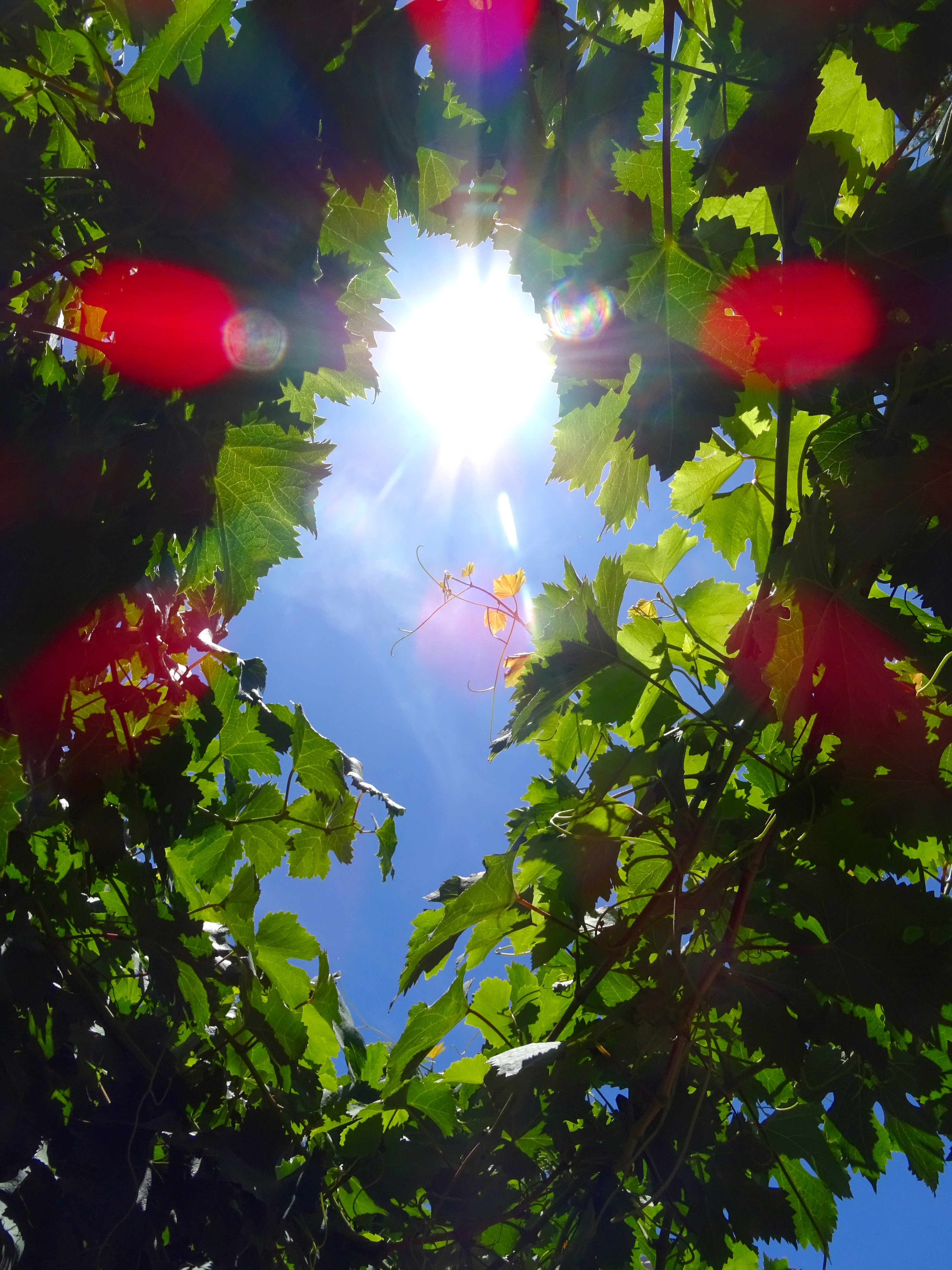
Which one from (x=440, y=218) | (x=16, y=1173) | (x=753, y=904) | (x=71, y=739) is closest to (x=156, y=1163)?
(x=16, y=1173)

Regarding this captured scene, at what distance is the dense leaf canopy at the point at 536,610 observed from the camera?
96cm

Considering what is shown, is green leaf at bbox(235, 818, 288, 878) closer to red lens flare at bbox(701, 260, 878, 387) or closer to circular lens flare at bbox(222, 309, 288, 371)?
circular lens flare at bbox(222, 309, 288, 371)

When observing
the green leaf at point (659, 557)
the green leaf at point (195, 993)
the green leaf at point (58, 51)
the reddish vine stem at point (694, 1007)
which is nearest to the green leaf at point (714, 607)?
the green leaf at point (659, 557)

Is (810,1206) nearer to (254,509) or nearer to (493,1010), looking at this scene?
(493,1010)

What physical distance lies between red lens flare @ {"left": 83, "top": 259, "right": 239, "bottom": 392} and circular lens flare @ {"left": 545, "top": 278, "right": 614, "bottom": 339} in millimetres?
442

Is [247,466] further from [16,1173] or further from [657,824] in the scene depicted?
[16,1173]

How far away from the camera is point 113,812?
1.19 meters

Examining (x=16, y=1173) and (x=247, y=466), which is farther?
(x=247, y=466)

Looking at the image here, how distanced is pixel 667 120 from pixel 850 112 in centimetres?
47

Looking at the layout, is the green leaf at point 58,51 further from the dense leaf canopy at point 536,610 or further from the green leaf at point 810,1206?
the green leaf at point 810,1206

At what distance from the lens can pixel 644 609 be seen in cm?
166

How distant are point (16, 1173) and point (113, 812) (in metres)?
0.54

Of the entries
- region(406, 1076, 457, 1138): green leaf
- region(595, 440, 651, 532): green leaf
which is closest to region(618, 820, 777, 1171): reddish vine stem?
region(406, 1076, 457, 1138): green leaf

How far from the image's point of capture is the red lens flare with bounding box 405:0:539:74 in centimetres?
100
